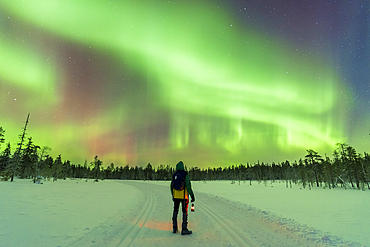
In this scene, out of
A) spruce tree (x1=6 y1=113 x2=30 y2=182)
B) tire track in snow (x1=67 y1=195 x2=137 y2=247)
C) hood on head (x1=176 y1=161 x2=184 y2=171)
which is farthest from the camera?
spruce tree (x1=6 y1=113 x2=30 y2=182)

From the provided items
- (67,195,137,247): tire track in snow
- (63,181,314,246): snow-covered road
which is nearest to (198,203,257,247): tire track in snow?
(63,181,314,246): snow-covered road

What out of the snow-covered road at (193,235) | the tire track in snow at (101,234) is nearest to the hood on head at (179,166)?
the snow-covered road at (193,235)

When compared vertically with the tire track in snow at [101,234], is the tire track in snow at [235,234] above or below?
above

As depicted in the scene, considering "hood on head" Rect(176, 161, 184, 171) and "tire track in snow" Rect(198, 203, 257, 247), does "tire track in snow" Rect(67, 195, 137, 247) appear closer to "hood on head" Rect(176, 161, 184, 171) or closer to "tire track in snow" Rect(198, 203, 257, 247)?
"hood on head" Rect(176, 161, 184, 171)

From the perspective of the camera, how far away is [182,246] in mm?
5203

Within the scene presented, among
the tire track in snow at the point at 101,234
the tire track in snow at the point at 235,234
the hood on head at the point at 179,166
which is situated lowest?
the tire track in snow at the point at 101,234

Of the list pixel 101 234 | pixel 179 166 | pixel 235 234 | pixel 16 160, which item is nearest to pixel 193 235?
pixel 235 234

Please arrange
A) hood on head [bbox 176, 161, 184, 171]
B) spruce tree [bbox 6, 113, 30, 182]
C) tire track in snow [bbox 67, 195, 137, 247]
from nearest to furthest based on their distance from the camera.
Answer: tire track in snow [bbox 67, 195, 137, 247] < hood on head [bbox 176, 161, 184, 171] < spruce tree [bbox 6, 113, 30, 182]

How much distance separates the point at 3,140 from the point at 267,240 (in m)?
58.3

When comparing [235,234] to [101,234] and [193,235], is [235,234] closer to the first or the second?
[193,235]

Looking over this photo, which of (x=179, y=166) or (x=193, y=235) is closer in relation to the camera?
(x=193, y=235)

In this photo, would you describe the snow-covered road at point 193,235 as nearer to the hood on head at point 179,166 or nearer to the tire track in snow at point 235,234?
the tire track in snow at point 235,234

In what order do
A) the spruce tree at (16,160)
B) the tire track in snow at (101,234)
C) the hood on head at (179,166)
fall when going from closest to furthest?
the tire track in snow at (101,234) → the hood on head at (179,166) → the spruce tree at (16,160)

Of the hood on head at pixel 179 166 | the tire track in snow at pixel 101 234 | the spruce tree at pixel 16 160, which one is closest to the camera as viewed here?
the tire track in snow at pixel 101 234
